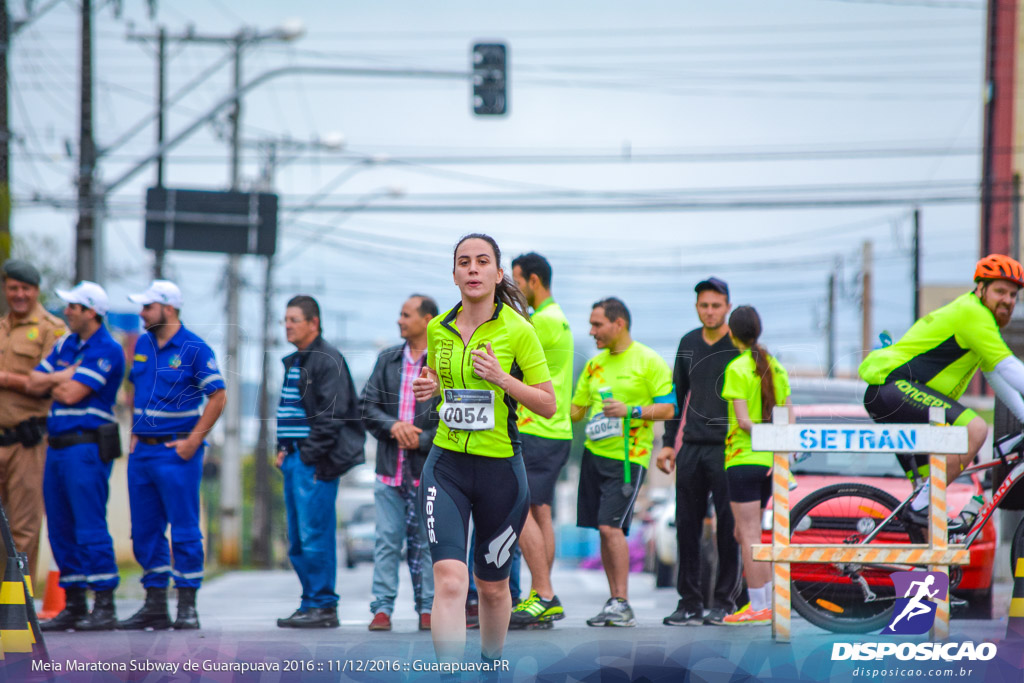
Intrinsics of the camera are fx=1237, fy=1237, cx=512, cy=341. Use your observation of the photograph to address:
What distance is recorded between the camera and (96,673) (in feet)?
19.4

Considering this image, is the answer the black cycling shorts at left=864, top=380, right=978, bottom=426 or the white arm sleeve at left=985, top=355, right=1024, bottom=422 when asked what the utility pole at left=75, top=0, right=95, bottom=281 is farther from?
the white arm sleeve at left=985, top=355, right=1024, bottom=422

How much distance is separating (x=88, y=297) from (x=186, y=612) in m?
2.25

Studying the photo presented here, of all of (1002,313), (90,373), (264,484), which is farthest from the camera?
(264,484)

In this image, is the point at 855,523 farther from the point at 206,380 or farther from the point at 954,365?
the point at 206,380

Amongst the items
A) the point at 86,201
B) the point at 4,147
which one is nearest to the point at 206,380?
the point at 4,147

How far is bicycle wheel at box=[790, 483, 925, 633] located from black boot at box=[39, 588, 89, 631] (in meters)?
4.71

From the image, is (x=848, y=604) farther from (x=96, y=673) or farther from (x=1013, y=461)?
(x=96, y=673)

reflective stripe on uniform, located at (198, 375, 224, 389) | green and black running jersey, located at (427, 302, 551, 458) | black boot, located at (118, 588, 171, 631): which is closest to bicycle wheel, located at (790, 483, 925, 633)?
green and black running jersey, located at (427, 302, 551, 458)

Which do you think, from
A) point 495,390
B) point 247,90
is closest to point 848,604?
point 495,390

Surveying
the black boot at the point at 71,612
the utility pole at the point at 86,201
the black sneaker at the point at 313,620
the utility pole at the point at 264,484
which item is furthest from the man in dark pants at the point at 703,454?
the utility pole at the point at 264,484

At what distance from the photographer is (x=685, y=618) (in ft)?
27.0

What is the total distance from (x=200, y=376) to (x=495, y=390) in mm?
3448

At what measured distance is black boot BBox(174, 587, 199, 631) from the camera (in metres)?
8.23

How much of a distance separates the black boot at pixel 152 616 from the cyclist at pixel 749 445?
372 cm
